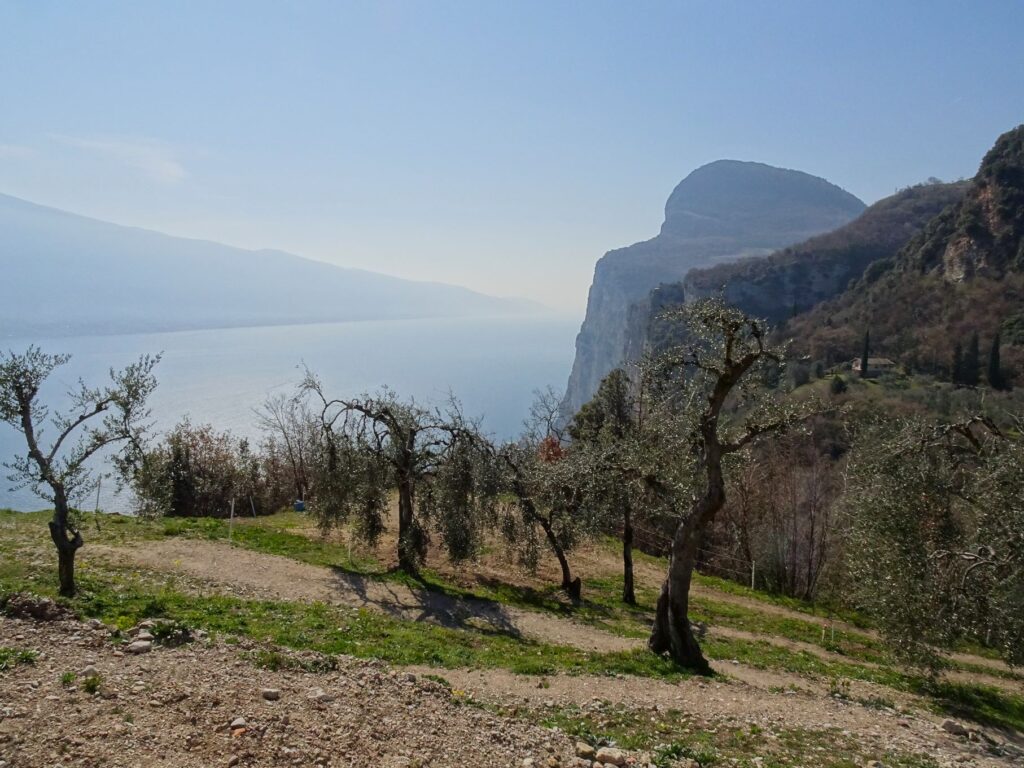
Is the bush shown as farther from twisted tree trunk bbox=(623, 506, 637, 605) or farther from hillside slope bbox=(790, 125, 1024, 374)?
hillside slope bbox=(790, 125, 1024, 374)

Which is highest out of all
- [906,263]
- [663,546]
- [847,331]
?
[906,263]

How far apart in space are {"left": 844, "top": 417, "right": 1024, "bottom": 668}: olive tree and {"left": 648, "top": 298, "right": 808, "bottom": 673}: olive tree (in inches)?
202

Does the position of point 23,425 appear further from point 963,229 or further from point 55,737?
point 963,229

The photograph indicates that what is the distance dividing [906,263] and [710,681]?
13182cm

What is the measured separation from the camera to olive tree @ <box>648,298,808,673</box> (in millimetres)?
14477

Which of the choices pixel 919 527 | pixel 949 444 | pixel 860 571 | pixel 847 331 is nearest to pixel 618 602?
pixel 860 571

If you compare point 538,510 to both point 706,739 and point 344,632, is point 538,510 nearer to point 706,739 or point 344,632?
point 344,632

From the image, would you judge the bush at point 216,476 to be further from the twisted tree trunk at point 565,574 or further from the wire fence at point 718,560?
the wire fence at point 718,560

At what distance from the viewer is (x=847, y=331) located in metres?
104

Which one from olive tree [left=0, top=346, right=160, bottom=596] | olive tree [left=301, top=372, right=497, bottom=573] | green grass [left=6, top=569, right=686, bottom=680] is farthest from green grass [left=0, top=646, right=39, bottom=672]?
olive tree [left=301, top=372, right=497, bottom=573]

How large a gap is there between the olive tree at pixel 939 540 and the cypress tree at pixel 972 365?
72.5 metres

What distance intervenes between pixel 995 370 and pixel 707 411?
80.9 m

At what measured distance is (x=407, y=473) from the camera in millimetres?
23547

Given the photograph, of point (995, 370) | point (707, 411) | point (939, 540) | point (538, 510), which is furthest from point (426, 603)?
point (995, 370)
